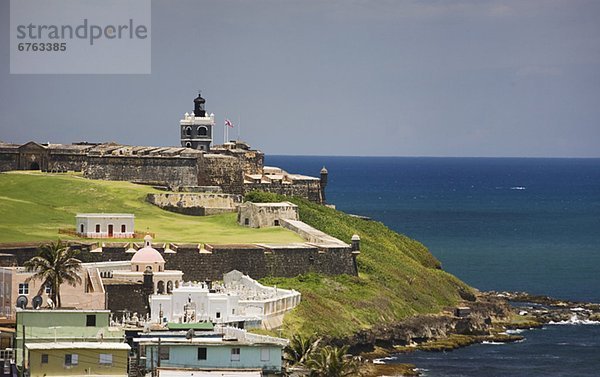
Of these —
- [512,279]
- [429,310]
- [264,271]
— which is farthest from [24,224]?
[512,279]

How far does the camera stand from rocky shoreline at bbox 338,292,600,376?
96312mm

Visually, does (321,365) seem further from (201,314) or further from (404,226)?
(404,226)

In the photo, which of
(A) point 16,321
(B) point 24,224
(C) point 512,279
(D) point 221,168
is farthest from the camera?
(C) point 512,279

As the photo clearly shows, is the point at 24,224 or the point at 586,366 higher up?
the point at 24,224

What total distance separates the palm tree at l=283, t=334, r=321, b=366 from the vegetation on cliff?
34.1ft

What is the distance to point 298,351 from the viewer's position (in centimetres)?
7775

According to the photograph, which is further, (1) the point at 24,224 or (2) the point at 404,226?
(2) the point at 404,226

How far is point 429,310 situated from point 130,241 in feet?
61.4

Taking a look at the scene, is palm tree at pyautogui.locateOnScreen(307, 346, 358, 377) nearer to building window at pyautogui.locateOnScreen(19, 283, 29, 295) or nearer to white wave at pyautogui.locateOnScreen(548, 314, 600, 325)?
building window at pyautogui.locateOnScreen(19, 283, 29, 295)

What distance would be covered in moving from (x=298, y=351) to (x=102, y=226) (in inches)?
1089

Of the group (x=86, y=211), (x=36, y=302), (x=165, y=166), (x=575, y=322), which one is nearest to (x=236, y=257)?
(x=86, y=211)

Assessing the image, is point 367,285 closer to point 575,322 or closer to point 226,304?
point 575,322

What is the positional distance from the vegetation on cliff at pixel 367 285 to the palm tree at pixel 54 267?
14196mm

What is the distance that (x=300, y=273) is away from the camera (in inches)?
4028
